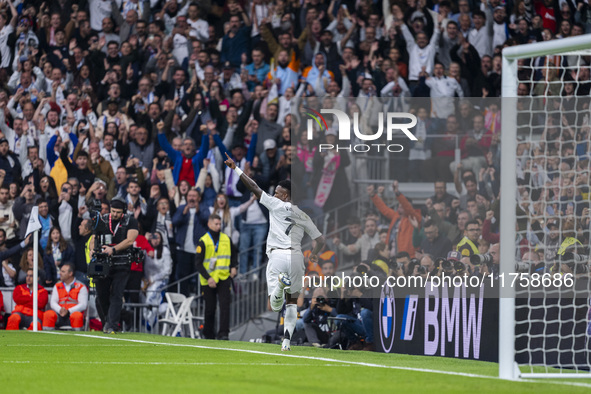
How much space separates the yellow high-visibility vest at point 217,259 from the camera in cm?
1570

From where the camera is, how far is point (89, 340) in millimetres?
13500

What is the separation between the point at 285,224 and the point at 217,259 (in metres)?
4.16

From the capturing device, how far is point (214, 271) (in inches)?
620

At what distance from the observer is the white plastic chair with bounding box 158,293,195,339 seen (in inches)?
642

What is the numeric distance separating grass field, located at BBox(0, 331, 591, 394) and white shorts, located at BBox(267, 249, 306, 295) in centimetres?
76

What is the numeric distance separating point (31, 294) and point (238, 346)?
247 inches

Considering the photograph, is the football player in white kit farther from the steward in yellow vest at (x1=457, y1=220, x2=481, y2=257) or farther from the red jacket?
the red jacket

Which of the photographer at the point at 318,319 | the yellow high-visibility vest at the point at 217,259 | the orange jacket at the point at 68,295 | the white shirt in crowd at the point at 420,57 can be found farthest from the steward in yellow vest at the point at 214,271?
the white shirt in crowd at the point at 420,57

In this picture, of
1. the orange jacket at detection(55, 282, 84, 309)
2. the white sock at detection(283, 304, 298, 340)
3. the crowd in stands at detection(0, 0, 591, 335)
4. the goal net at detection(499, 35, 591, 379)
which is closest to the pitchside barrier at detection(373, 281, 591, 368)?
the goal net at detection(499, 35, 591, 379)

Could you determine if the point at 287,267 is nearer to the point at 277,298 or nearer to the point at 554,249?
the point at 277,298

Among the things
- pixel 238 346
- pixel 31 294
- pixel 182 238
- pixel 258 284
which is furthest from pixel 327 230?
pixel 31 294

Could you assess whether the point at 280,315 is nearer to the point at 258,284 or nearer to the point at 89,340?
the point at 258,284

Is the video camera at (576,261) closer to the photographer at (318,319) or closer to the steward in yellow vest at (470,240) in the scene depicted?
the steward in yellow vest at (470,240)

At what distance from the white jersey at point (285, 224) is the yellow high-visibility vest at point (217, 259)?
12.6 ft
